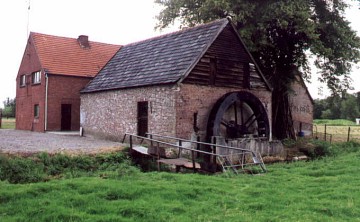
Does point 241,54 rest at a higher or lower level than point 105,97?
higher

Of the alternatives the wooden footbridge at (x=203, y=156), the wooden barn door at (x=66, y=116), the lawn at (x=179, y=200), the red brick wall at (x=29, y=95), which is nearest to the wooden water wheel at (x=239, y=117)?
the wooden footbridge at (x=203, y=156)

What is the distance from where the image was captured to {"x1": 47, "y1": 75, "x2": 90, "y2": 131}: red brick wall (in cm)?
2780

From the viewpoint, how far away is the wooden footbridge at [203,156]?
A: 12.7 metres

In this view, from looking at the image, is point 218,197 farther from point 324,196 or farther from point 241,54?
point 241,54

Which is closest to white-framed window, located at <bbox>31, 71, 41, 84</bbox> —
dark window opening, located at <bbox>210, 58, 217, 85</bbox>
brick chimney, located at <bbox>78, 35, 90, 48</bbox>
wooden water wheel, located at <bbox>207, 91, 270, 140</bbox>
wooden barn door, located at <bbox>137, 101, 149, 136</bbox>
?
brick chimney, located at <bbox>78, 35, 90, 48</bbox>

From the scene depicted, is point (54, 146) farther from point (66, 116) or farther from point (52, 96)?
point (66, 116)

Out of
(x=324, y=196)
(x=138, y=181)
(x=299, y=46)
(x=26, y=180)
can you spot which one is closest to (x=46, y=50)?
(x=299, y=46)

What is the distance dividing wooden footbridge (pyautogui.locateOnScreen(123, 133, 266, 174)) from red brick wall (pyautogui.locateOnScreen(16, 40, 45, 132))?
13.4 m

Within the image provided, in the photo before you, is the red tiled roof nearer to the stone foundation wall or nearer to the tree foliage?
the stone foundation wall

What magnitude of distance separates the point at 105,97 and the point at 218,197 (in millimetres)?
14983

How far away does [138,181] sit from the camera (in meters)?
9.24

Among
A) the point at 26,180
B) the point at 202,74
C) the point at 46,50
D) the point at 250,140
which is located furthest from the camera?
the point at 46,50

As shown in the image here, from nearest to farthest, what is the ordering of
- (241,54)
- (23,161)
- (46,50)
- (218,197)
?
(218,197) < (23,161) < (241,54) < (46,50)

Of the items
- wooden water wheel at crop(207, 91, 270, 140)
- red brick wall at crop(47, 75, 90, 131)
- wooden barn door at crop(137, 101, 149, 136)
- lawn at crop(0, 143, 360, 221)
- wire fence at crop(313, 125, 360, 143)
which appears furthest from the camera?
red brick wall at crop(47, 75, 90, 131)
